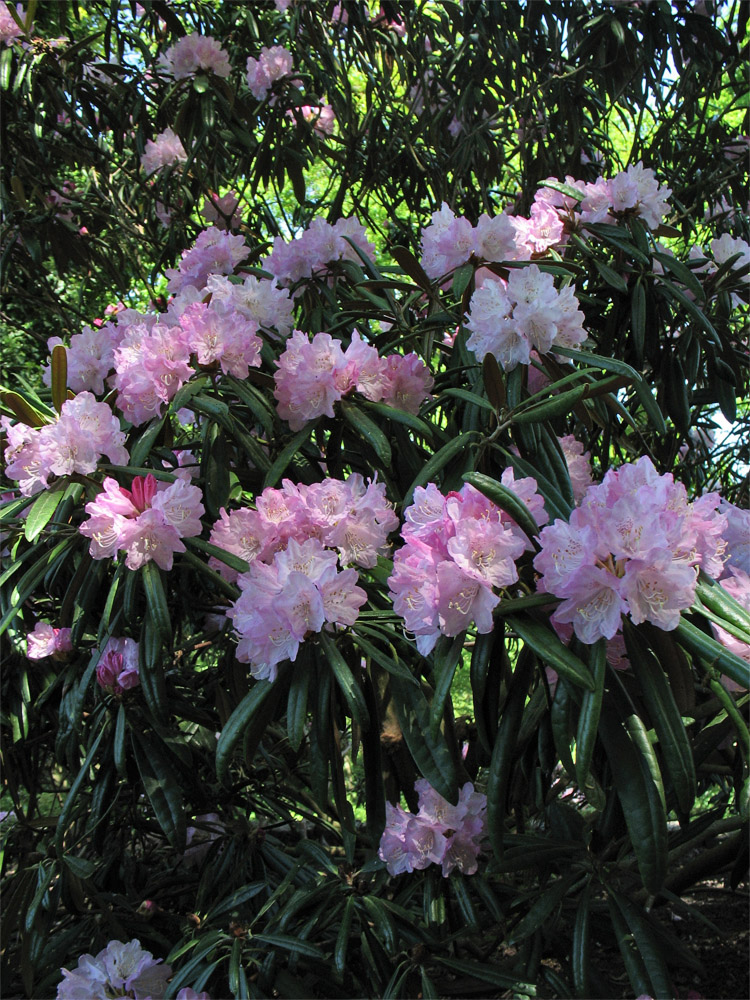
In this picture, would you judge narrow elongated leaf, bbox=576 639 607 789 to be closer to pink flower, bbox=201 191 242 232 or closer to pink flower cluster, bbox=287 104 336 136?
pink flower, bbox=201 191 242 232

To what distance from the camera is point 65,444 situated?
1159 millimetres

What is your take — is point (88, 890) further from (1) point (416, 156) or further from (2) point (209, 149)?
(1) point (416, 156)

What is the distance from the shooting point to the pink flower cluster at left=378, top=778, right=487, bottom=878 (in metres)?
1.40

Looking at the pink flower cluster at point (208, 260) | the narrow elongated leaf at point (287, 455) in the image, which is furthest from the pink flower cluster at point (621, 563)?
the pink flower cluster at point (208, 260)

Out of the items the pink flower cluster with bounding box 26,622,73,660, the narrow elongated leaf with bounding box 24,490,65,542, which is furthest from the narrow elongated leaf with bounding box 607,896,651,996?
the pink flower cluster with bounding box 26,622,73,660

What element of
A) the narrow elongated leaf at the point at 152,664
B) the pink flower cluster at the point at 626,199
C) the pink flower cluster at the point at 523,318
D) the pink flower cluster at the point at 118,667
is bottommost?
the pink flower cluster at the point at 118,667

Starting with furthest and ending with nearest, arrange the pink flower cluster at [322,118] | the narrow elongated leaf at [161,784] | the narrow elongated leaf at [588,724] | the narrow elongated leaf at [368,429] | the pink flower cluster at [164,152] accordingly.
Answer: the pink flower cluster at [322,118]
the pink flower cluster at [164,152]
the narrow elongated leaf at [161,784]
the narrow elongated leaf at [368,429]
the narrow elongated leaf at [588,724]

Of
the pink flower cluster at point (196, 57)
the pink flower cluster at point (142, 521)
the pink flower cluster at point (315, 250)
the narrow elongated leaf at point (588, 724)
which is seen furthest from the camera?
the pink flower cluster at point (196, 57)

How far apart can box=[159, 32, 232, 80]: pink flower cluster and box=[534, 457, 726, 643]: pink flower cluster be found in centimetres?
185

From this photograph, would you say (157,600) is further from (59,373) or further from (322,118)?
(322,118)

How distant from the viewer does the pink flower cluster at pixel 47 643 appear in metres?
1.62

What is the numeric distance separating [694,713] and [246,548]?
606 mm

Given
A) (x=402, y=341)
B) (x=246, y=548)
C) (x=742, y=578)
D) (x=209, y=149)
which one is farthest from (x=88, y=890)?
(x=209, y=149)

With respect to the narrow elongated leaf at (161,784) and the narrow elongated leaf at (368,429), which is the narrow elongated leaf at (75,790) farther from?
the narrow elongated leaf at (368,429)
